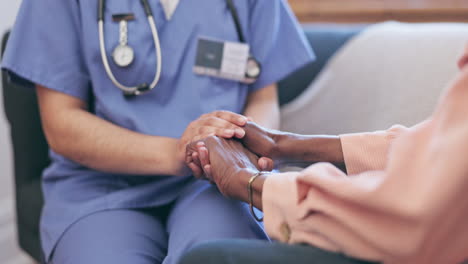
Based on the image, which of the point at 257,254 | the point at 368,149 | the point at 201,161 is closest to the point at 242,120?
the point at 201,161

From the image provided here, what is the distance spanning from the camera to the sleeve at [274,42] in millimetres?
1021

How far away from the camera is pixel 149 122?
917 millimetres

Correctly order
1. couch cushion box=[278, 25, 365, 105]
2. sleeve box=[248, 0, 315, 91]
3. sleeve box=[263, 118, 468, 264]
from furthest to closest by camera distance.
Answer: couch cushion box=[278, 25, 365, 105] < sleeve box=[248, 0, 315, 91] < sleeve box=[263, 118, 468, 264]

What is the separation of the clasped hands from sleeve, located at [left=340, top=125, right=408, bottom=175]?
133 mm

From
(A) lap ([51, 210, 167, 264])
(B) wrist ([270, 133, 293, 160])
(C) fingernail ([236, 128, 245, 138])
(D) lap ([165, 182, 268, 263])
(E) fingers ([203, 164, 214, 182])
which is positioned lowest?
(A) lap ([51, 210, 167, 264])

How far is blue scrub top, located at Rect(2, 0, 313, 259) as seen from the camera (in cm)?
87

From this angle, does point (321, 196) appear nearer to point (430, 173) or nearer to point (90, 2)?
point (430, 173)

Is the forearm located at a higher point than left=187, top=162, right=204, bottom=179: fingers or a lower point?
higher

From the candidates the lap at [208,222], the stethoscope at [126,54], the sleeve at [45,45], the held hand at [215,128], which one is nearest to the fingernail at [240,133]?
the held hand at [215,128]

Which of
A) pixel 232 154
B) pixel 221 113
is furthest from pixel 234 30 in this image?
pixel 232 154

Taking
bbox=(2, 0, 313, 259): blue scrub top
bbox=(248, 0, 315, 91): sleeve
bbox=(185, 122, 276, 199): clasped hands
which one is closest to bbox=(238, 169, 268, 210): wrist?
bbox=(185, 122, 276, 199): clasped hands

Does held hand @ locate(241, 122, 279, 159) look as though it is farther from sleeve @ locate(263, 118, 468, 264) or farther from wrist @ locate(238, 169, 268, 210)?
sleeve @ locate(263, 118, 468, 264)

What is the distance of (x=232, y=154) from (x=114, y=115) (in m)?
0.30

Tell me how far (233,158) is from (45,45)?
1.49 feet
